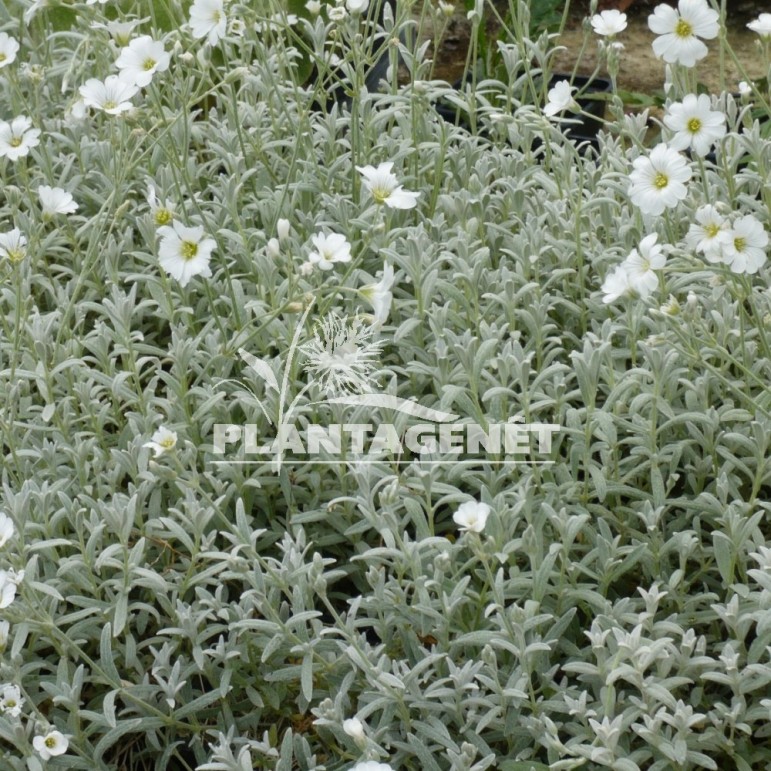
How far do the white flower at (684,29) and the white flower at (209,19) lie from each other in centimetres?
76

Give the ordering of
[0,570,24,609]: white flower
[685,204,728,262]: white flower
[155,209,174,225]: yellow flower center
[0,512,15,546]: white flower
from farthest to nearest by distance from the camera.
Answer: [155,209,174,225]: yellow flower center
[685,204,728,262]: white flower
[0,512,15,546]: white flower
[0,570,24,609]: white flower

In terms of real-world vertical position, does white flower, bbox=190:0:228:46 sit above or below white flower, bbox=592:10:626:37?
above

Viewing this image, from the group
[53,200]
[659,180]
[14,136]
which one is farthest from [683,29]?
[14,136]

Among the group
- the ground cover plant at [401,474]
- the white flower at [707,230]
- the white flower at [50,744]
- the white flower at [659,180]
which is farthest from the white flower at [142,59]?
the white flower at [50,744]

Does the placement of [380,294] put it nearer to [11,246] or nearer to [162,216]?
[162,216]

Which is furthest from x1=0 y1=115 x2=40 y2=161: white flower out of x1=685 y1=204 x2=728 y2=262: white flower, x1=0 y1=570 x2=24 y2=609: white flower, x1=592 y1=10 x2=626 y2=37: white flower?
x1=685 y1=204 x2=728 y2=262: white flower

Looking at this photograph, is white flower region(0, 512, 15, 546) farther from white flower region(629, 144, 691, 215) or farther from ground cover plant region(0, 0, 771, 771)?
white flower region(629, 144, 691, 215)

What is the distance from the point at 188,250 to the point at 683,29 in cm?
93

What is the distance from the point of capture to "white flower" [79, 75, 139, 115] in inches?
80.7

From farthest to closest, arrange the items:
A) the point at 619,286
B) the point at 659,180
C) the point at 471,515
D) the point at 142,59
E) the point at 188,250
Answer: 1. the point at 142,59
2. the point at 188,250
3. the point at 659,180
4. the point at 619,286
5. the point at 471,515

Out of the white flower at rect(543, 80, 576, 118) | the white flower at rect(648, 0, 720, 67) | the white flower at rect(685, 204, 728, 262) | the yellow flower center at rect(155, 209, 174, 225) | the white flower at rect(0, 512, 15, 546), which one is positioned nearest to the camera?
the white flower at rect(0, 512, 15, 546)

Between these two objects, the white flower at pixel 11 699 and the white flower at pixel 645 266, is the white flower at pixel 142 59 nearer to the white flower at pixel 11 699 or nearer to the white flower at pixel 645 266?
the white flower at pixel 645 266

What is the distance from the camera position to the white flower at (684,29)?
188 centimetres

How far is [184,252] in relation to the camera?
1.96 m
